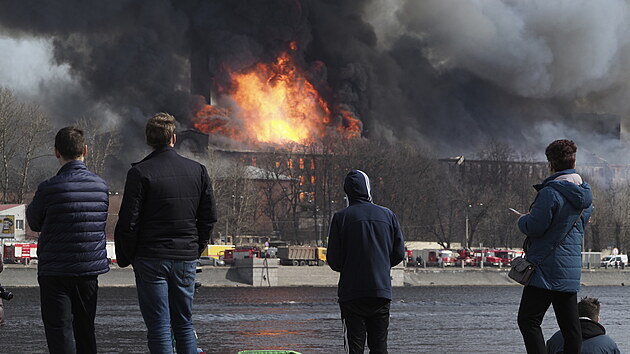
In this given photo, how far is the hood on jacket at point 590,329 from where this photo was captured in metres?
9.92

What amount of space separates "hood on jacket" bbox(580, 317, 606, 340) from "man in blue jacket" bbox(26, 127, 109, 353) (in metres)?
4.03

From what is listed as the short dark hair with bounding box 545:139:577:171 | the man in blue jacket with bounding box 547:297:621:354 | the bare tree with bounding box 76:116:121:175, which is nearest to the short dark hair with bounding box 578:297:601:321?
the man in blue jacket with bounding box 547:297:621:354

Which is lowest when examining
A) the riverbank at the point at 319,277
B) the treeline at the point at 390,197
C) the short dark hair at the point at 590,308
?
the riverbank at the point at 319,277

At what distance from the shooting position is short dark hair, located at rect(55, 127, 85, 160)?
30.4 feet

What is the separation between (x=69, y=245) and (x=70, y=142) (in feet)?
2.66

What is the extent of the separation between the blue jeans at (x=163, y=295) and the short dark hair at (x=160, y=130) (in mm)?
910

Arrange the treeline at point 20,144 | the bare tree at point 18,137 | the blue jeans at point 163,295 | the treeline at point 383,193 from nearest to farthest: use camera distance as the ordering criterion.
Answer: the blue jeans at point 163,295
the bare tree at point 18,137
the treeline at point 20,144
the treeline at point 383,193

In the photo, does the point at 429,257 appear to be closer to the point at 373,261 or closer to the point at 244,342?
the point at 244,342

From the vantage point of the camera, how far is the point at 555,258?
9836mm

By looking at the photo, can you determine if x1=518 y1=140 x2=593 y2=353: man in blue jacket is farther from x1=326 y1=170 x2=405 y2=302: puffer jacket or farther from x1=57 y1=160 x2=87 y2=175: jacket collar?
x1=57 y1=160 x2=87 y2=175: jacket collar

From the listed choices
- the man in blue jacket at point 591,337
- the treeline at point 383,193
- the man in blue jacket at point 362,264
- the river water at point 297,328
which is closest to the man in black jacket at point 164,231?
the man in blue jacket at point 362,264

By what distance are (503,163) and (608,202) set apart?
46.6 feet

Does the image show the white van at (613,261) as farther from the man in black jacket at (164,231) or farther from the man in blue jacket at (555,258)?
the man in black jacket at (164,231)

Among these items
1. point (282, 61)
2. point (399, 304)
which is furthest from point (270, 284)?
point (282, 61)
